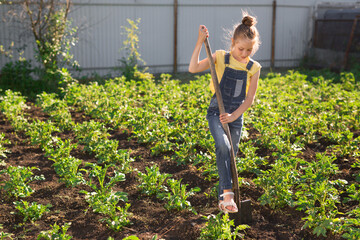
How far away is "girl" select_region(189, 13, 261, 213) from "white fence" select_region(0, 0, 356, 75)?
7329 millimetres

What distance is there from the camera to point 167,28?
11672 millimetres

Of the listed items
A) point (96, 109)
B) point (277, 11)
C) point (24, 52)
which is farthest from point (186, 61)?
point (96, 109)

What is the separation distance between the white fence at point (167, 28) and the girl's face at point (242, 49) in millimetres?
7408

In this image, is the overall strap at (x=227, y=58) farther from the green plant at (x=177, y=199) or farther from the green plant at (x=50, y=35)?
the green plant at (x=50, y=35)

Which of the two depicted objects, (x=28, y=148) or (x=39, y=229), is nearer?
(x=39, y=229)

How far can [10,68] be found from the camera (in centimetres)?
915

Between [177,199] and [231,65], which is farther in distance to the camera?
[177,199]

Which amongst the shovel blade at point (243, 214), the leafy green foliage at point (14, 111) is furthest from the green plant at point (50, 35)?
the shovel blade at point (243, 214)

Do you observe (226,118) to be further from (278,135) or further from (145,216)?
(278,135)

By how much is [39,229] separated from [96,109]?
347 centimetres

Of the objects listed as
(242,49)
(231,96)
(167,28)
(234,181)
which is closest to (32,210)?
(234,181)

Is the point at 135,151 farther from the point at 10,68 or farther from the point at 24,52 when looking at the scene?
the point at 24,52

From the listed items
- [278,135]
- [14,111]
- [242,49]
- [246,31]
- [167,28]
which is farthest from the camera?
[167,28]

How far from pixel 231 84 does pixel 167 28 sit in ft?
27.3
